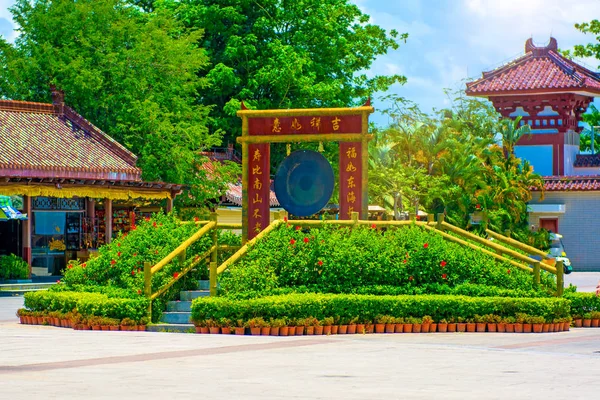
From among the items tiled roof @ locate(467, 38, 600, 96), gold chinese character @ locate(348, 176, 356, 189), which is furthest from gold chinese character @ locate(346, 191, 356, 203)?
tiled roof @ locate(467, 38, 600, 96)

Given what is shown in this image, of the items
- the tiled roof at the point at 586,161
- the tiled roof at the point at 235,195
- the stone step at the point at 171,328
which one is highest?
the tiled roof at the point at 586,161

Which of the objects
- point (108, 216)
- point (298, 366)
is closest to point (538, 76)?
point (108, 216)

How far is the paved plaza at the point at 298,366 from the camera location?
462 inches

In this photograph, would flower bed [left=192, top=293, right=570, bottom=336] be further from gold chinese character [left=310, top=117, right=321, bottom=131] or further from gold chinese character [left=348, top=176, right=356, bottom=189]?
gold chinese character [left=310, top=117, right=321, bottom=131]

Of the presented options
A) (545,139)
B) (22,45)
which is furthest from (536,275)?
(545,139)

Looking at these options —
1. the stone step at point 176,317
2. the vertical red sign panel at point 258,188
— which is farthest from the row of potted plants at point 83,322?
the vertical red sign panel at point 258,188

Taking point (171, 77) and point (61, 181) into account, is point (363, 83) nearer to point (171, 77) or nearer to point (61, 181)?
point (171, 77)

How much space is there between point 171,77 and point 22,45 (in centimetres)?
578

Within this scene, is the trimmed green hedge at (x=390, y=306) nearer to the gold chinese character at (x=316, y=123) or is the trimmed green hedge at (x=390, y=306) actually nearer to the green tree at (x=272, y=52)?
the gold chinese character at (x=316, y=123)

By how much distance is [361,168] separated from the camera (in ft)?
73.8

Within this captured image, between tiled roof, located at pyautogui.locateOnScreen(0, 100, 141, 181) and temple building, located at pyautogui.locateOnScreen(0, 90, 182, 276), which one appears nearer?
temple building, located at pyautogui.locateOnScreen(0, 90, 182, 276)

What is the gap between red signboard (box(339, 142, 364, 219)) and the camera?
22.5 meters

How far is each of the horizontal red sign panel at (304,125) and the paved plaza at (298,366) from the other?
5.09m

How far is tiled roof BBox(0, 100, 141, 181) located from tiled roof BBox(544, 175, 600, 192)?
20.0m
